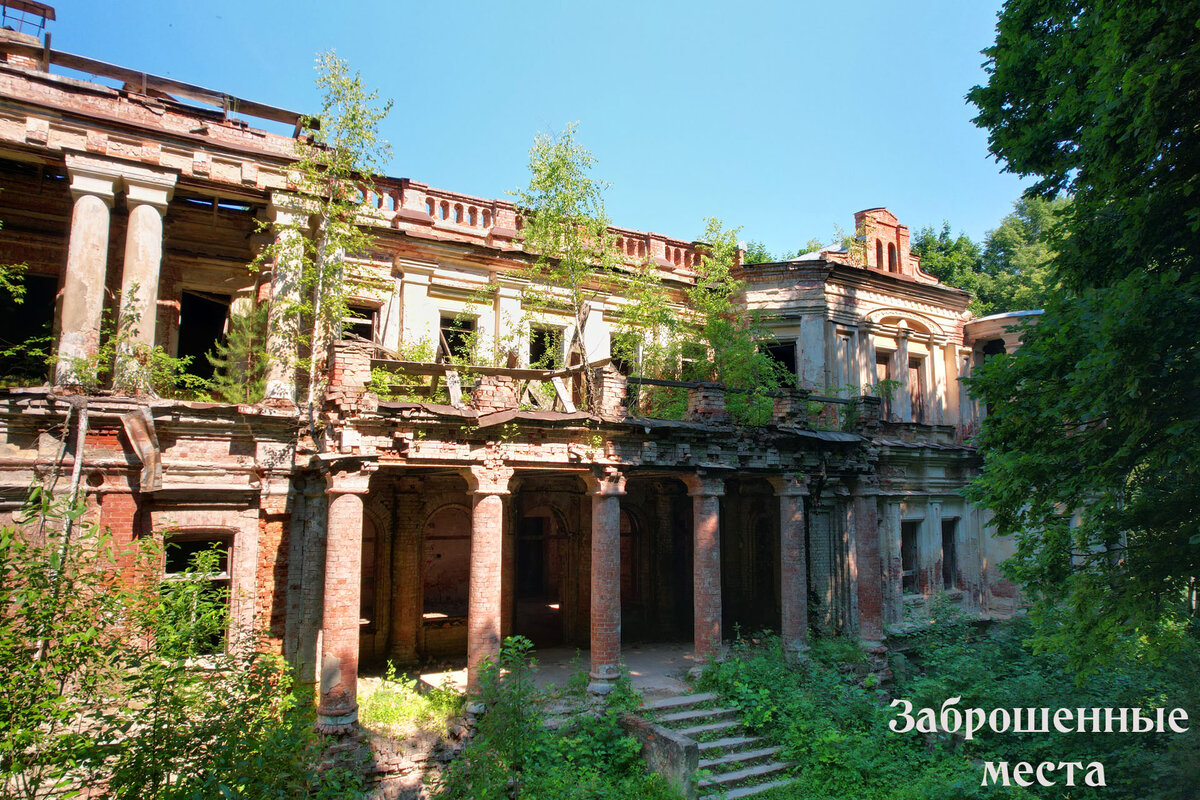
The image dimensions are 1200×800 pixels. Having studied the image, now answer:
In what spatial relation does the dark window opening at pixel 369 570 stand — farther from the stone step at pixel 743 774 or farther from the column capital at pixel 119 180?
the stone step at pixel 743 774

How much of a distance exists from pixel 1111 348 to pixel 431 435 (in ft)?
29.1

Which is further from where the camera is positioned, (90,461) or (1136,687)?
(1136,687)

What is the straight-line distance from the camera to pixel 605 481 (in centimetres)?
1247

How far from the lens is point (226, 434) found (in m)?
11.8

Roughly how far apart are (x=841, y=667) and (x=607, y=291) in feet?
32.5

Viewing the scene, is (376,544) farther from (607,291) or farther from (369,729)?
Result: (607,291)

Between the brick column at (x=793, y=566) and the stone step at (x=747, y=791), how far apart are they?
3.63m

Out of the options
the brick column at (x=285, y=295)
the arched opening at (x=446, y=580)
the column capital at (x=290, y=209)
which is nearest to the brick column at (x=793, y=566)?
the arched opening at (x=446, y=580)

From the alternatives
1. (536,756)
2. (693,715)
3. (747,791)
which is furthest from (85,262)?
(747,791)

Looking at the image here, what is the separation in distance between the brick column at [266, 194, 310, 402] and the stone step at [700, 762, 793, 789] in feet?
29.5

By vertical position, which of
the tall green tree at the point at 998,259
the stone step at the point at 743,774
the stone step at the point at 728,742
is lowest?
the stone step at the point at 743,774

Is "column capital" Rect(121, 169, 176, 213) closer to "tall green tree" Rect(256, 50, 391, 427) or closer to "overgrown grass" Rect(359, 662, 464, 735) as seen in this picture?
"tall green tree" Rect(256, 50, 391, 427)

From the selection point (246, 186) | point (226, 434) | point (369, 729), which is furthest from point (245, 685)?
point (246, 186)

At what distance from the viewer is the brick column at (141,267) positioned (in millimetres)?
11320
